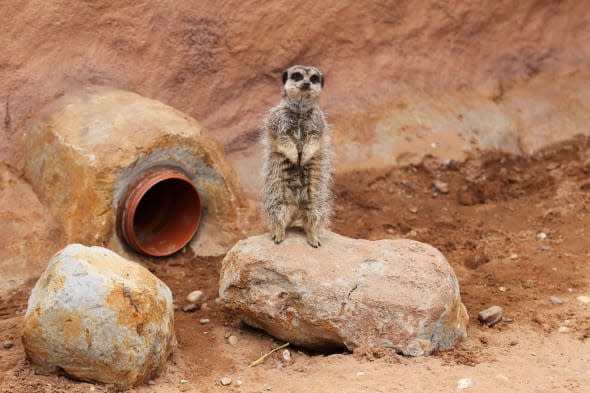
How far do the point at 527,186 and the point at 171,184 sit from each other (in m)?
2.39

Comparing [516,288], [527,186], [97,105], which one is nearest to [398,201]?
[527,186]

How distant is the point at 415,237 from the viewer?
552cm

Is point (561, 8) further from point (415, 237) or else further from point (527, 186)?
point (415, 237)

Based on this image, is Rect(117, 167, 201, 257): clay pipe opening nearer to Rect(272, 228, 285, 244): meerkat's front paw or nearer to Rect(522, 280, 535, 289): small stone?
Rect(272, 228, 285, 244): meerkat's front paw

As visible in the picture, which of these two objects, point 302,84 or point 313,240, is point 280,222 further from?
point 302,84

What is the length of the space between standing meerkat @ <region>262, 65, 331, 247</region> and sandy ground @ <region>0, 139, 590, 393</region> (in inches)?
23.4

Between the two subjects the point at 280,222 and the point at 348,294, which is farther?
the point at 280,222

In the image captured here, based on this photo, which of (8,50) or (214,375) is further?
(8,50)

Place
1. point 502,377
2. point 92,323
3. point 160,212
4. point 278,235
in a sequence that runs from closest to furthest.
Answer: point 92,323 → point 502,377 → point 278,235 → point 160,212

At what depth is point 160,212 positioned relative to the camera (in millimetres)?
5395

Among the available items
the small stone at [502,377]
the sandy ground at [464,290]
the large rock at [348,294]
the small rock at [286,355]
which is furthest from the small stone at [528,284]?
the small rock at [286,355]

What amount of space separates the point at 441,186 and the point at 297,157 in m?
2.12

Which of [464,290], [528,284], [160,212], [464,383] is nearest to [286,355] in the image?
[464,383]

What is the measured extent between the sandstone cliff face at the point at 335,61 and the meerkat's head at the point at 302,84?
4.93 ft
